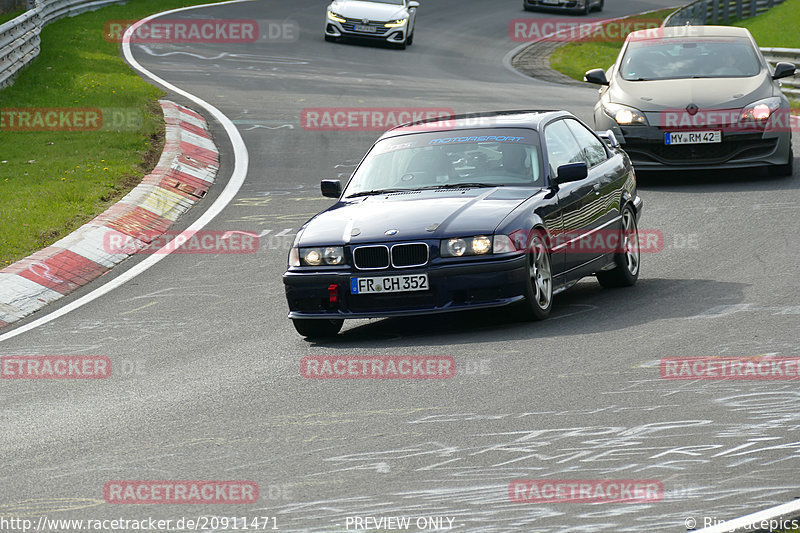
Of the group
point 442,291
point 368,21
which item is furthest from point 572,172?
point 368,21

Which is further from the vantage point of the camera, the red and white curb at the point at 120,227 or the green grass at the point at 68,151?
the green grass at the point at 68,151

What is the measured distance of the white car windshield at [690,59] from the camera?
15953 mm

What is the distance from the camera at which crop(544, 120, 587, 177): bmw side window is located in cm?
1003

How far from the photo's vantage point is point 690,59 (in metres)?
16.2

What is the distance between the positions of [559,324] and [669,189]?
6.64m

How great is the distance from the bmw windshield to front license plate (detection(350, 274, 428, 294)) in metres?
1.19

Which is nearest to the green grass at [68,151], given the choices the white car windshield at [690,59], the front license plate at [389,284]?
the front license plate at [389,284]

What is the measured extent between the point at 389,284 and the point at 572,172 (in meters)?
1.73

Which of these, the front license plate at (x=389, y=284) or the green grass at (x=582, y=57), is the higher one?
the front license plate at (x=389, y=284)

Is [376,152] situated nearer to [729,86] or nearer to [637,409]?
[637,409]

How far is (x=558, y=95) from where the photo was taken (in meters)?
24.9

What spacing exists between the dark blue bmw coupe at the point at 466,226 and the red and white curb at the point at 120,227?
9.34 ft

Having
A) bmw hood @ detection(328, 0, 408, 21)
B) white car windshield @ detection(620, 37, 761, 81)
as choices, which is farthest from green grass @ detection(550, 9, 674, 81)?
white car windshield @ detection(620, 37, 761, 81)

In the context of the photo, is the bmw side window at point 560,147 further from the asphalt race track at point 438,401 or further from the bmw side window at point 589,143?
the asphalt race track at point 438,401
